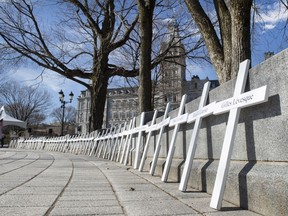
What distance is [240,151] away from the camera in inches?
143

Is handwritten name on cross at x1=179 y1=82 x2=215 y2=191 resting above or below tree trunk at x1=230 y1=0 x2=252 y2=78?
below

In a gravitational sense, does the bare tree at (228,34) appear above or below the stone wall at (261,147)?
above

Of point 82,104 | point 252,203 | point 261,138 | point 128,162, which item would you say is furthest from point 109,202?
point 82,104

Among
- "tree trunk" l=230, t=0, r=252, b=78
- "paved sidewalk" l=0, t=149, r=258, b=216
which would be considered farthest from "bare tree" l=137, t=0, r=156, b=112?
"paved sidewalk" l=0, t=149, r=258, b=216

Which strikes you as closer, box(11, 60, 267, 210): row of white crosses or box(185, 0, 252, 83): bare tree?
box(11, 60, 267, 210): row of white crosses

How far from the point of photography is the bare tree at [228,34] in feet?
19.5

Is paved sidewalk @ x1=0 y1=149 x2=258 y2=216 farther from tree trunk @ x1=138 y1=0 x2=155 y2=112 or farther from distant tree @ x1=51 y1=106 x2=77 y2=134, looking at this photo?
distant tree @ x1=51 y1=106 x2=77 y2=134

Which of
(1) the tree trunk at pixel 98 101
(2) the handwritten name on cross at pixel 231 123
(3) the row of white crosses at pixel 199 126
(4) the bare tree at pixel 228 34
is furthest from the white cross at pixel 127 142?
(1) the tree trunk at pixel 98 101

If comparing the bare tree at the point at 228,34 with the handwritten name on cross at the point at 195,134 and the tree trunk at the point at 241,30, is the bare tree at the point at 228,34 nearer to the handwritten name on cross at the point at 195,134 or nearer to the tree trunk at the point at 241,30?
the tree trunk at the point at 241,30

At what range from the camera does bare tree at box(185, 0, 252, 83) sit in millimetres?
5930

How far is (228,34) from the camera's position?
6.86m

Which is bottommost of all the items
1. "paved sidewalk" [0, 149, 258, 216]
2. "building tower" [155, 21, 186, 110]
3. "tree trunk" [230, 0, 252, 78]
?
"paved sidewalk" [0, 149, 258, 216]

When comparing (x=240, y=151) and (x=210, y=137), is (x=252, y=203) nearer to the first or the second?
(x=240, y=151)

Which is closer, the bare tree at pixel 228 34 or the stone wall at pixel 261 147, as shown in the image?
the stone wall at pixel 261 147
